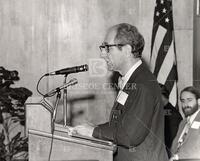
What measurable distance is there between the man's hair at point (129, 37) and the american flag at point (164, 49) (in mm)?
1777

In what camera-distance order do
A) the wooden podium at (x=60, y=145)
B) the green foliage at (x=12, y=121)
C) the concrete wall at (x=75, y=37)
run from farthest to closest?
1. the concrete wall at (x=75, y=37)
2. the green foliage at (x=12, y=121)
3. the wooden podium at (x=60, y=145)

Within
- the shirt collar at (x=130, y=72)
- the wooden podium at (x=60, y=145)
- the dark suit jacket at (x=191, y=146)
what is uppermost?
the shirt collar at (x=130, y=72)

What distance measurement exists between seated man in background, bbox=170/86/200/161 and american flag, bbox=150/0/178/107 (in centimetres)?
56

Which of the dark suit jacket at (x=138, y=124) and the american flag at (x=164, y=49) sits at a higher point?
the american flag at (x=164, y=49)

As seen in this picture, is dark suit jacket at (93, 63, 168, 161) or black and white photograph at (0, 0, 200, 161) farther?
black and white photograph at (0, 0, 200, 161)

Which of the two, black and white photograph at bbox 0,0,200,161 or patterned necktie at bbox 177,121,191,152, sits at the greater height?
black and white photograph at bbox 0,0,200,161

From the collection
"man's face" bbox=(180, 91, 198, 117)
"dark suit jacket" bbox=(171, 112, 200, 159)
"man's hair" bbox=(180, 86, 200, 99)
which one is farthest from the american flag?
"dark suit jacket" bbox=(171, 112, 200, 159)

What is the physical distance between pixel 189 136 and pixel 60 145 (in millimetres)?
1395

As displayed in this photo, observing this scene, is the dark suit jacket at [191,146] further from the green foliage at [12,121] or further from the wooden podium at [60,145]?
the green foliage at [12,121]

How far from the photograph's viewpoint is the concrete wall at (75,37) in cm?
393

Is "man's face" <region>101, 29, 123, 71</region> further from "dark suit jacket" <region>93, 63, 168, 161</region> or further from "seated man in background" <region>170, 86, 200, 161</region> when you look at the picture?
"seated man in background" <region>170, 86, 200, 161</region>

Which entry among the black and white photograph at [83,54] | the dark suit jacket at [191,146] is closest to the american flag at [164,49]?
the black and white photograph at [83,54]

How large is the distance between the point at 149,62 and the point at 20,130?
4.75ft

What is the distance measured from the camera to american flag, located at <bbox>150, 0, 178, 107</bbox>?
3857 millimetres
